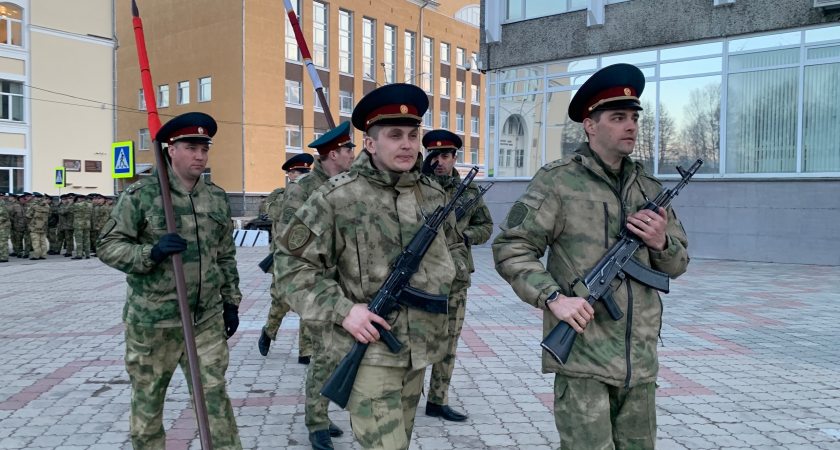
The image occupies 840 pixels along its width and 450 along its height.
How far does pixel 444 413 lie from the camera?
479cm

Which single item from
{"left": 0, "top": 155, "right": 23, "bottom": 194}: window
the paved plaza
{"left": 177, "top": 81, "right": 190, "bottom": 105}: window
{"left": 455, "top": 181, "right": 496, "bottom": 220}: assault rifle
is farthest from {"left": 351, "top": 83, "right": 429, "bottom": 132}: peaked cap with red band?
{"left": 177, "top": 81, "right": 190, "bottom": 105}: window

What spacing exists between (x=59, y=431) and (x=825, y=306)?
386 inches

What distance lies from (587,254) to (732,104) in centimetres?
1475

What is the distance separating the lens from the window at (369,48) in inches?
1663

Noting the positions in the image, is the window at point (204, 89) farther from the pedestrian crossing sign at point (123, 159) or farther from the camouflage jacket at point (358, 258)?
the camouflage jacket at point (358, 258)

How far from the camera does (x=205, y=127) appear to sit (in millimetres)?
3746

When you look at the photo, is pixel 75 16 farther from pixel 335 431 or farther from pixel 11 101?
pixel 335 431

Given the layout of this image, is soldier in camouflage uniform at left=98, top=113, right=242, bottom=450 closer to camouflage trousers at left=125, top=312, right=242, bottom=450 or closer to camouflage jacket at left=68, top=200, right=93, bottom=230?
camouflage trousers at left=125, top=312, right=242, bottom=450

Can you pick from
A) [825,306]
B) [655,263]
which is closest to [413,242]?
[655,263]

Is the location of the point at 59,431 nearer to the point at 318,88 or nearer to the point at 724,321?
the point at 318,88

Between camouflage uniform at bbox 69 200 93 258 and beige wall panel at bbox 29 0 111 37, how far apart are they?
46.2 ft

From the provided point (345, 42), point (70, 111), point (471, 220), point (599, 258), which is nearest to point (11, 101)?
point (70, 111)

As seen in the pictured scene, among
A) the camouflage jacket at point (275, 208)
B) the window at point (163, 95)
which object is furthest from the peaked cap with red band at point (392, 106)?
the window at point (163, 95)

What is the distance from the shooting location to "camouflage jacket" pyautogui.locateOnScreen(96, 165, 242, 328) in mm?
3439
